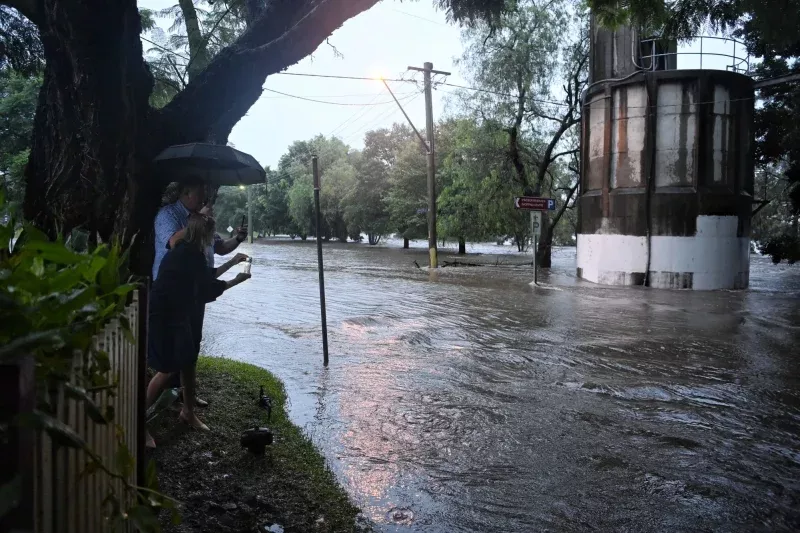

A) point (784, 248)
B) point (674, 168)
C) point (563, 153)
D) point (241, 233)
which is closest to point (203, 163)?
point (241, 233)

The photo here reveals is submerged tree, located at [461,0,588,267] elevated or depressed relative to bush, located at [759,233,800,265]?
elevated

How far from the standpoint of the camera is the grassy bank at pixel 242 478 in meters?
3.79

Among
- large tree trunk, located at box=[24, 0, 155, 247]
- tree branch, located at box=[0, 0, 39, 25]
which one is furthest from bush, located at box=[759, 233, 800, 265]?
tree branch, located at box=[0, 0, 39, 25]

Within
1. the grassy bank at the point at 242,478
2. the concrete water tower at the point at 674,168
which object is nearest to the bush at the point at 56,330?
the grassy bank at the point at 242,478

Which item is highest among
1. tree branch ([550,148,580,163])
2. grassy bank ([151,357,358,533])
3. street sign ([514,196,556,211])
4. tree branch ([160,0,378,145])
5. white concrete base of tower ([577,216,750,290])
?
tree branch ([550,148,580,163])

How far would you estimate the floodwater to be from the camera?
4211 mm

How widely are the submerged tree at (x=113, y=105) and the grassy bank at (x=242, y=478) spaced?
161 centimetres

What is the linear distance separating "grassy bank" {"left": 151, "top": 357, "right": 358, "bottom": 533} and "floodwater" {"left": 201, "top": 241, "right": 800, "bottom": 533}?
0.24 m

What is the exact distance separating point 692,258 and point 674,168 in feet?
9.00

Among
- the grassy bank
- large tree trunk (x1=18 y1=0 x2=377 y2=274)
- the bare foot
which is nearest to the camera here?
the grassy bank

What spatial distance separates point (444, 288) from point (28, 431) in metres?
17.8

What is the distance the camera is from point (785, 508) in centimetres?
418

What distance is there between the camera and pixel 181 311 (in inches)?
193

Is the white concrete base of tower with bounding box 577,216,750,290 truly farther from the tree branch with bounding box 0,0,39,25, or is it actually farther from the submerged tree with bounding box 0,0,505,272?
the tree branch with bounding box 0,0,39,25
